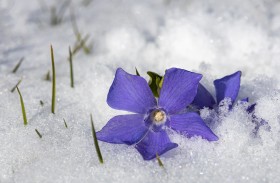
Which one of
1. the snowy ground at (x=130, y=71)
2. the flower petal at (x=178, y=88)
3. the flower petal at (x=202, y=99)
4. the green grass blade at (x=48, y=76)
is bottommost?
the green grass blade at (x=48, y=76)

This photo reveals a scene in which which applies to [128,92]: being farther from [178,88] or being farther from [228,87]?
[228,87]

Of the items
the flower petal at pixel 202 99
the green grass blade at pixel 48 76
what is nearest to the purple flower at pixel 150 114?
the flower petal at pixel 202 99

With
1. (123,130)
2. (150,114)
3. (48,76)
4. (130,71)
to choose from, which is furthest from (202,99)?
(48,76)

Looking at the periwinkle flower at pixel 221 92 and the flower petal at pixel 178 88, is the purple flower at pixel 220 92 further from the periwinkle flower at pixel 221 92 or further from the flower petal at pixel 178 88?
the flower petal at pixel 178 88

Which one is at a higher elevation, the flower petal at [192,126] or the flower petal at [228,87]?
the flower petal at [228,87]

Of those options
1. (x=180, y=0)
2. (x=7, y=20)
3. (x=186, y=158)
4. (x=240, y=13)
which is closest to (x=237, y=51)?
(x=240, y=13)

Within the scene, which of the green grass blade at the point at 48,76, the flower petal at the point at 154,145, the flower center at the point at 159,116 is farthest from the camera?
Result: the green grass blade at the point at 48,76

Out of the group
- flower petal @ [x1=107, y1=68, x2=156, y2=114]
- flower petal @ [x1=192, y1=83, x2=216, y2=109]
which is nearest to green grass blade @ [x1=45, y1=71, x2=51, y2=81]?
flower petal @ [x1=107, y1=68, x2=156, y2=114]

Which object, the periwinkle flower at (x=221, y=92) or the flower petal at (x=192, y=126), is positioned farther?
the periwinkle flower at (x=221, y=92)
